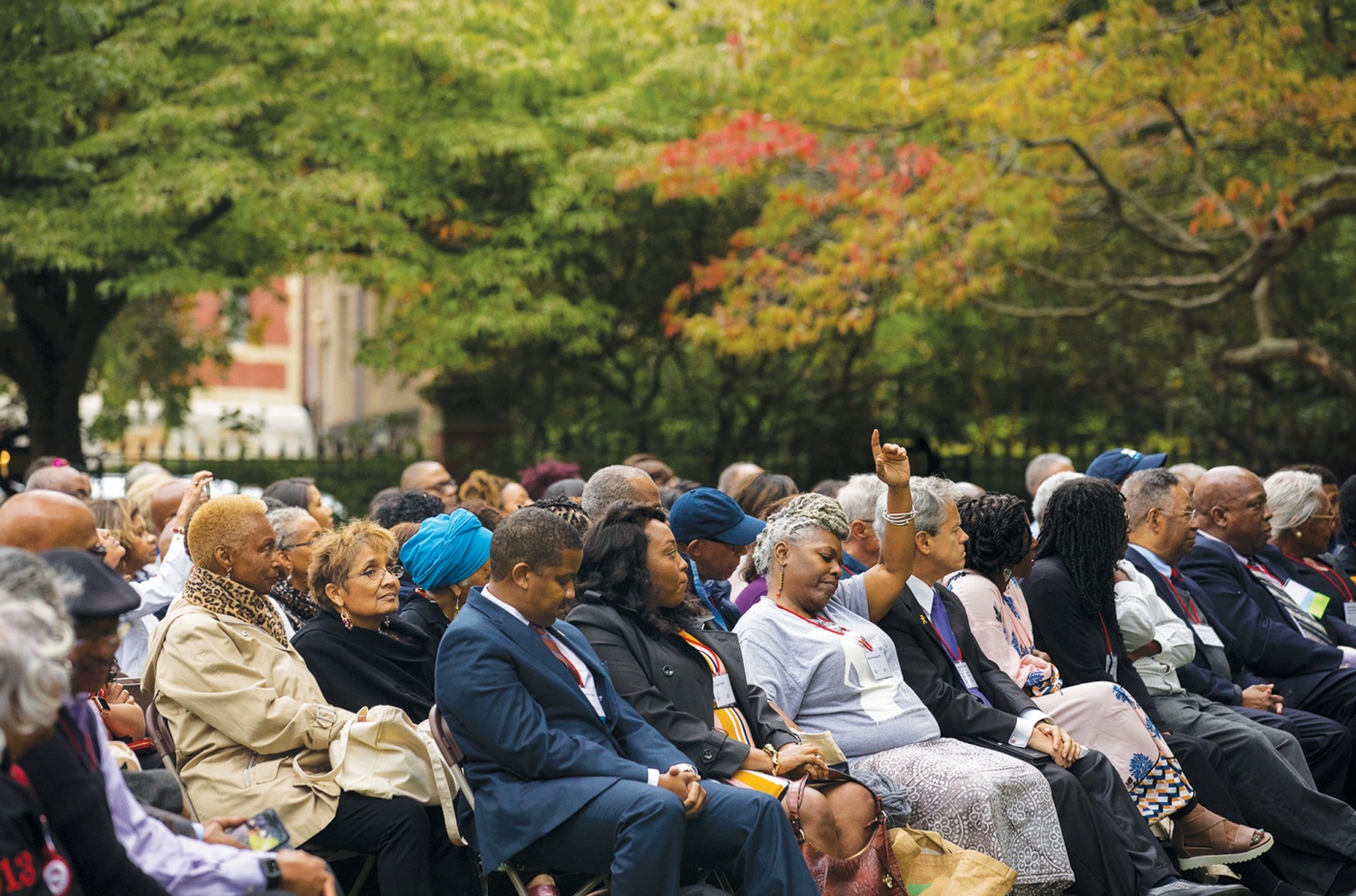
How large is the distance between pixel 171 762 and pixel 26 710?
1.69 metres

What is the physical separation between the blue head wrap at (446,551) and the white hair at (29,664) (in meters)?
2.44

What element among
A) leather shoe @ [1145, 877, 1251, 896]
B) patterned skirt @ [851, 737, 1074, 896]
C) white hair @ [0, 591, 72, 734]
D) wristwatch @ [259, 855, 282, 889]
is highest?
white hair @ [0, 591, 72, 734]

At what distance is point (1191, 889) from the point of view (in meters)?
5.47

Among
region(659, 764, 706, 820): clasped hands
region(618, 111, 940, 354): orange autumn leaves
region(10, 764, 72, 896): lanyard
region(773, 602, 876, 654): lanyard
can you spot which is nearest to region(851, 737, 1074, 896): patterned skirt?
region(773, 602, 876, 654): lanyard

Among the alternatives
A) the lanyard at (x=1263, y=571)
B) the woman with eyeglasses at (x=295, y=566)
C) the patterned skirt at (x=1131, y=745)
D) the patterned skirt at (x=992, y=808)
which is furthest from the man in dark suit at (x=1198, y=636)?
the woman with eyeglasses at (x=295, y=566)

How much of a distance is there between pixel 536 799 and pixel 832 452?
1268 cm

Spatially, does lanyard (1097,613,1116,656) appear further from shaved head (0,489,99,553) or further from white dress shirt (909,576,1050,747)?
shaved head (0,489,99,553)

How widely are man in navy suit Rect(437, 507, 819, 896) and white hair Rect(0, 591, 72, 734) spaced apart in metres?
1.64

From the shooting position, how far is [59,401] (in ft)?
48.7

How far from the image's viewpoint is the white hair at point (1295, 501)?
841cm

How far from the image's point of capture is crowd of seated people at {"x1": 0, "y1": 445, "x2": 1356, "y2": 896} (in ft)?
12.6

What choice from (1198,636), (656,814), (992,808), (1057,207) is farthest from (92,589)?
(1057,207)

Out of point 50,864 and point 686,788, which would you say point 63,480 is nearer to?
point 686,788

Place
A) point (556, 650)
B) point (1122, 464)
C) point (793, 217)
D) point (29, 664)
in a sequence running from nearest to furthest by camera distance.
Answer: point (29, 664), point (556, 650), point (1122, 464), point (793, 217)
